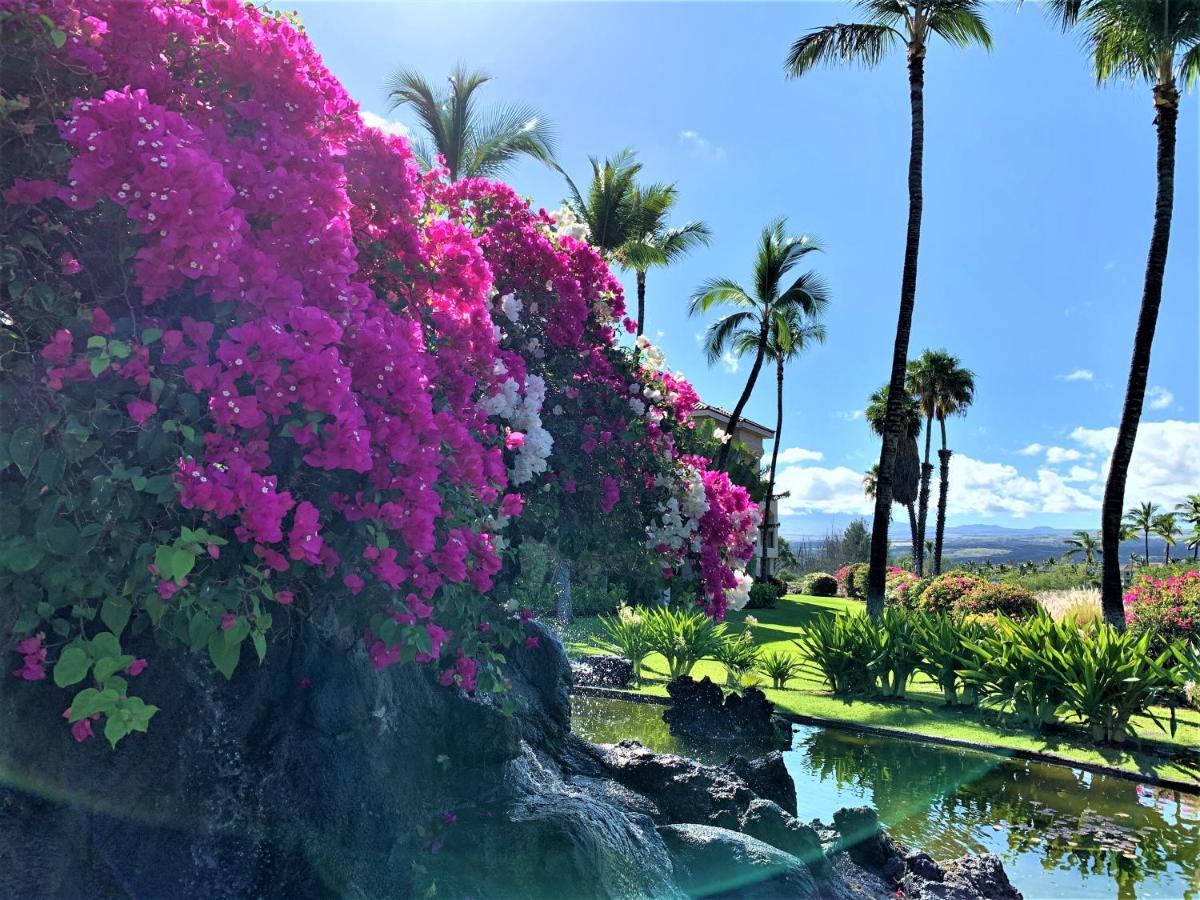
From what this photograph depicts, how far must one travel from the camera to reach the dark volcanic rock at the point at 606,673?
1198 centimetres

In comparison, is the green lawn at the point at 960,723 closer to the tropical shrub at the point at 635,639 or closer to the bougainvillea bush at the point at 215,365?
the tropical shrub at the point at 635,639

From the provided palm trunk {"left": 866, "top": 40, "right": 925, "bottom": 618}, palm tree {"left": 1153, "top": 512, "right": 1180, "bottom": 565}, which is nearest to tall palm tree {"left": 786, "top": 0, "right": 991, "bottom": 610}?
palm trunk {"left": 866, "top": 40, "right": 925, "bottom": 618}

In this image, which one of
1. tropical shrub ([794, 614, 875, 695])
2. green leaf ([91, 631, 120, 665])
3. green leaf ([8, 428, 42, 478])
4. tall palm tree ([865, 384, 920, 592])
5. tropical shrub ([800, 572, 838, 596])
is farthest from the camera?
tall palm tree ([865, 384, 920, 592])

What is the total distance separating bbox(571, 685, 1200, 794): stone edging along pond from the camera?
782 centimetres

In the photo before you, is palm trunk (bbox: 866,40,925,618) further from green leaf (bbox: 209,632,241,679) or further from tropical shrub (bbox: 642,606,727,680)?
green leaf (bbox: 209,632,241,679)

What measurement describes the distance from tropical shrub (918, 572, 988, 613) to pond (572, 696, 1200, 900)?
576 inches

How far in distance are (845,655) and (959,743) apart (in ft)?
9.08

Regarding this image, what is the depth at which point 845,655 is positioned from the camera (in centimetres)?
1179

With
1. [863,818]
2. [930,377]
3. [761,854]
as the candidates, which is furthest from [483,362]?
[930,377]

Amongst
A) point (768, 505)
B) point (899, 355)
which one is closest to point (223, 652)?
point (899, 355)

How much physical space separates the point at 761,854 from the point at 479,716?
1876 millimetres

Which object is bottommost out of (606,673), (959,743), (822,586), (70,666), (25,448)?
(959,743)

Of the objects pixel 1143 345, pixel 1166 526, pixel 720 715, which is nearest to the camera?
pixel 720 715

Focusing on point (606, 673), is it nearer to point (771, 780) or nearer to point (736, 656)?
point (736, 656)
